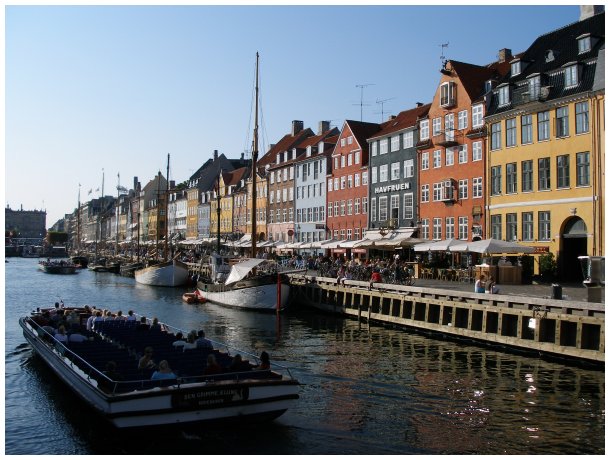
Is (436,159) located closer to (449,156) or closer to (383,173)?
(449,156)

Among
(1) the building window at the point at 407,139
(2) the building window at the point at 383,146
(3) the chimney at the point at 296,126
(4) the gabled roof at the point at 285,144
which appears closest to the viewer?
(1) the building window at the point at 407,139

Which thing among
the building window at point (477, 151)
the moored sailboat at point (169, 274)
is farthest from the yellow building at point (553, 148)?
the moored sailboat at point (169, 274)

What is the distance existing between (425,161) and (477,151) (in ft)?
21.9

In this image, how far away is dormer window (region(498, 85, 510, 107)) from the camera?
44688mm

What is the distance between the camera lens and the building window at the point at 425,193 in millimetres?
53031

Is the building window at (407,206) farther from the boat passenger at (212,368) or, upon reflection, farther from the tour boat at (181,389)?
the boat passenger at (212,368)

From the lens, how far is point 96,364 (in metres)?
17.7

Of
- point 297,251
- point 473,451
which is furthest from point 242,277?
point 473,451

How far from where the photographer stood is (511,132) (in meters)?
44.1

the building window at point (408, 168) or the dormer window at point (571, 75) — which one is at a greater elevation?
the dormer window at point (571, 75)

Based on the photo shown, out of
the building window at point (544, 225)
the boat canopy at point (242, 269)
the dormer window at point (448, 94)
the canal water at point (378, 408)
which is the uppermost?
the dormer window at point (448, 94)

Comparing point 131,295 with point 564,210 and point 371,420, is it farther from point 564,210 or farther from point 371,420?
point 371,420

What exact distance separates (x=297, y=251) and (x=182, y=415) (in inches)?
2249

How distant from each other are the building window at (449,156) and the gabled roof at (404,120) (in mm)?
5075
